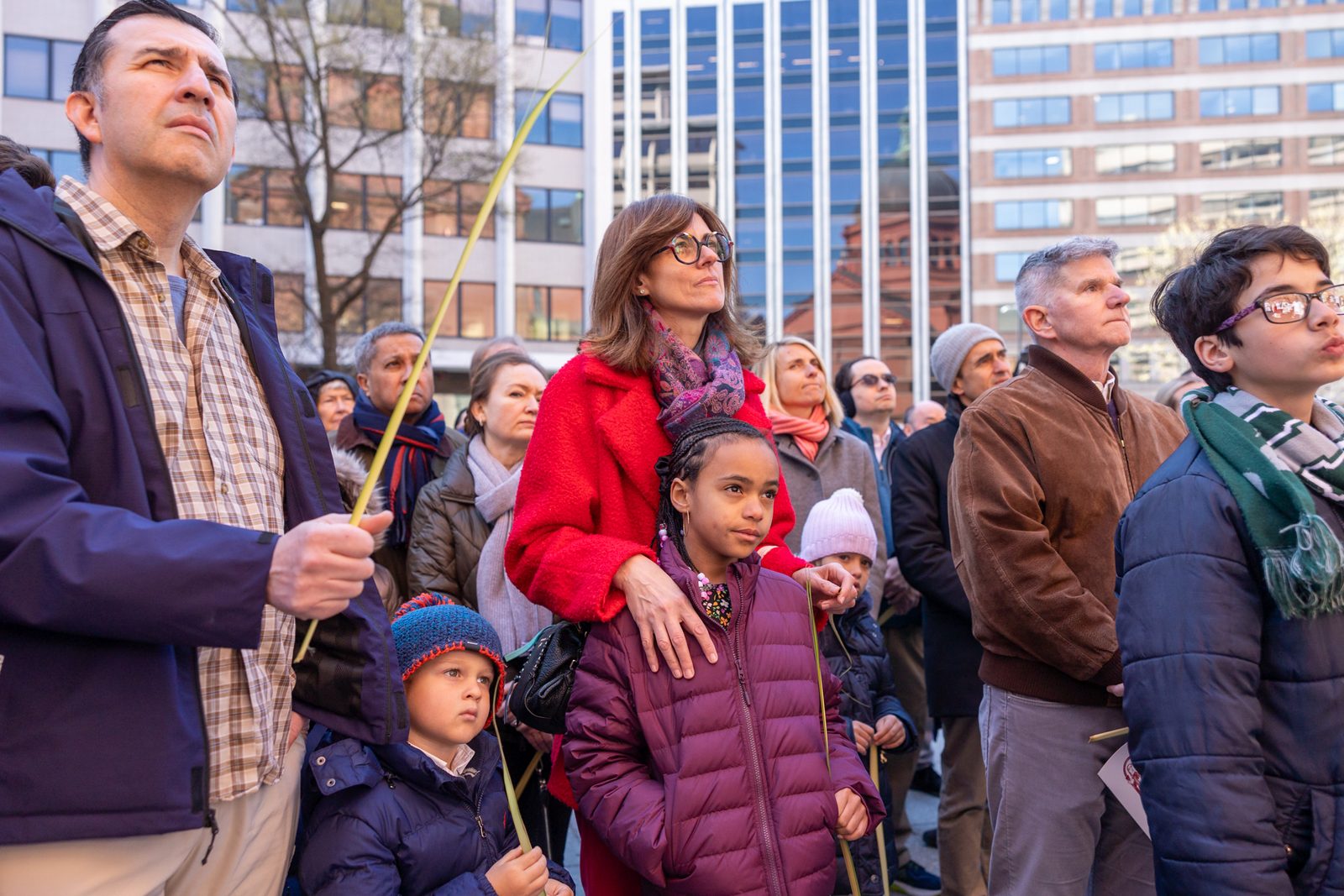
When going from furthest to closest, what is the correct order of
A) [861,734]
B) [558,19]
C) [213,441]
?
[558,19]
[861,734]
[213,441]

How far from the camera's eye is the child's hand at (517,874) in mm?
2871

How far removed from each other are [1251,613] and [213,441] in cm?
203

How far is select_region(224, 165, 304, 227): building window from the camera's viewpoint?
30297 millimetres

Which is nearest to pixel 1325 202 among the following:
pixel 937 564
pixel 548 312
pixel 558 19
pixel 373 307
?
pixel 558 19

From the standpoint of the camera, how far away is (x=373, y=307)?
31141 millimetres

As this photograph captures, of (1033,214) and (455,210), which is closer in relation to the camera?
(455,210)

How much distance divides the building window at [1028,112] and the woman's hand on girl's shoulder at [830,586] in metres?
57.2

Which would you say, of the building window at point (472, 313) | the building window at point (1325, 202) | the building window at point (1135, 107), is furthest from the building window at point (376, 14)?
the building window at point (1135, 107)

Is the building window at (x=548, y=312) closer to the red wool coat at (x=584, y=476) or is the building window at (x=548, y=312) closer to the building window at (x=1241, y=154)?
the red wool coat at (x=584, y=476)

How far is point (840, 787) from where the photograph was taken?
2.79 m

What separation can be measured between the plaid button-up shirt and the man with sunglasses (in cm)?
175

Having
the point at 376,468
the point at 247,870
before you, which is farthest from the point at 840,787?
the point at 376,468

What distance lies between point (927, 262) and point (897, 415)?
9.18m

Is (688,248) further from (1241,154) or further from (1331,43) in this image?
(1331,43)
